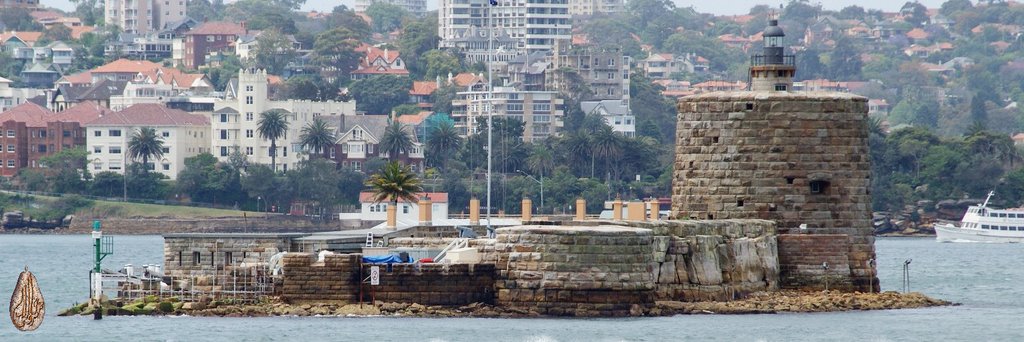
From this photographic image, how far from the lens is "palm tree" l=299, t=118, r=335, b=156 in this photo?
17775cm

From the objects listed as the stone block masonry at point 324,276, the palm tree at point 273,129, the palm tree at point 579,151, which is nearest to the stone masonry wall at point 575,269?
the stone block masonry at point 324,276

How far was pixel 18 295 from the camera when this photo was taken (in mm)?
46938

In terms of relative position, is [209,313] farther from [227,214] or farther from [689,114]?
[227,214]

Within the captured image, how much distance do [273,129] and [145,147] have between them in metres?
11.0

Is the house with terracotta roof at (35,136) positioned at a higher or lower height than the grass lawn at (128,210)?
higher

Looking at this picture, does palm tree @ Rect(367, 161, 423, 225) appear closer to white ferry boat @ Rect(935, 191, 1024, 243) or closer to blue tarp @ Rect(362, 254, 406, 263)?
blue tarp @ Rect(362, 254, 406, 263)

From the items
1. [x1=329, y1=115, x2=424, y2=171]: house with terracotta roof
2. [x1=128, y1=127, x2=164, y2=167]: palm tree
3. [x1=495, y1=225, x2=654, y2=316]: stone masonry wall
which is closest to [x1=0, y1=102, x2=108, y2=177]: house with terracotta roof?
[x1=128, y1=127, x2=164, y2=167]: palm tree

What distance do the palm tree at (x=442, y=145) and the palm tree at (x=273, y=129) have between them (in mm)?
10817

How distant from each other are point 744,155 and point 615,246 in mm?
8170

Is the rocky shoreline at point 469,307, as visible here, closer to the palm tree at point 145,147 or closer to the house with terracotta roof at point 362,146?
the house with terracotta roof at point 362,146

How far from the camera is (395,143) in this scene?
172625 mm

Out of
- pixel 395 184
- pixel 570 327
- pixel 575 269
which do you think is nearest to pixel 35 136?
pixel 395 184

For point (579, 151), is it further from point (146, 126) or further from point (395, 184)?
point (395, 184)

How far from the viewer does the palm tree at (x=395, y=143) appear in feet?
568
